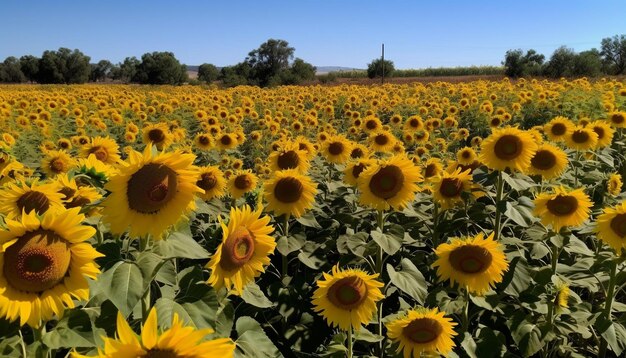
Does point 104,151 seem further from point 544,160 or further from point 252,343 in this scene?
point 544,160

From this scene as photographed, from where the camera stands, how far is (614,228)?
10.3 ft

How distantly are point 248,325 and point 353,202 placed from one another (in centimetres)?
218

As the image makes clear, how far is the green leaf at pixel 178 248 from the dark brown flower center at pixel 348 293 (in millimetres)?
982

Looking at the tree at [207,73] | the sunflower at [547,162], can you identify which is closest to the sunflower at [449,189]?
the sunflower at [547,162]

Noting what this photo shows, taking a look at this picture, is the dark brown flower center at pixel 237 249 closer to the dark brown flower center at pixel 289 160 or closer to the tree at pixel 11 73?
the dark brown flower center at pixel 289 160

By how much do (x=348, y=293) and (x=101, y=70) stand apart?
115 meters

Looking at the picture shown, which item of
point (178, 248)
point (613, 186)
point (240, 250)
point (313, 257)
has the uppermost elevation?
point (178, 248)

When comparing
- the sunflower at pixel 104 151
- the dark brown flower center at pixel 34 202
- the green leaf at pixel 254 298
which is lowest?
the green leaf at pixel 254 298

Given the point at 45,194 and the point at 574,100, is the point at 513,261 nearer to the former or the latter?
the point at 45,194

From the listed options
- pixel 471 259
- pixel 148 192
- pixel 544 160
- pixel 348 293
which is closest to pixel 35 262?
pixel 148 192

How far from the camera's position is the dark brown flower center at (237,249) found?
214 cm

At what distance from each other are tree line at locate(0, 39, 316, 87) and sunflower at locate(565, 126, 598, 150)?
30781mm

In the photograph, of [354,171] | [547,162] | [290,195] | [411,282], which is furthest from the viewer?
[354,171]

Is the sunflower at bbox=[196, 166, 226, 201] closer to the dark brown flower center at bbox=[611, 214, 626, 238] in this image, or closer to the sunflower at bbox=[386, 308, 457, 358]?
the sunflower at bbox=[386, 308, 457, 358]
